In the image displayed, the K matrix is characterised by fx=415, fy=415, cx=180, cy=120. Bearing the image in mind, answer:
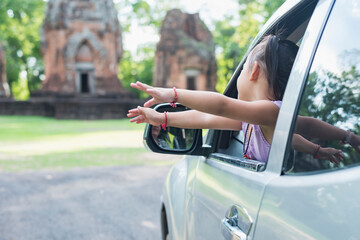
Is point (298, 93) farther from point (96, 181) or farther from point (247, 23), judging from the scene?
point (247, 23)

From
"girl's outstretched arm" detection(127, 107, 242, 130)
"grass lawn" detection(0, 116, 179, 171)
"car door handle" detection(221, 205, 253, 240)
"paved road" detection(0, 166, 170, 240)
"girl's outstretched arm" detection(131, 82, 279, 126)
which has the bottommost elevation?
"grass lawn" detection(0, 116, 179, 171)

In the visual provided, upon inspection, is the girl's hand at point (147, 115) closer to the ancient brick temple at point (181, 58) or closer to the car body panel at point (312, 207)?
the car body panel at point (312, 207)

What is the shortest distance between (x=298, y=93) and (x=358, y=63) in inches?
8.7

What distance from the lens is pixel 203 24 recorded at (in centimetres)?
3709

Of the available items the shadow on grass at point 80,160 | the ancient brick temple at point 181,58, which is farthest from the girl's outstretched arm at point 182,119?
the ancient brick temple at point 181,58

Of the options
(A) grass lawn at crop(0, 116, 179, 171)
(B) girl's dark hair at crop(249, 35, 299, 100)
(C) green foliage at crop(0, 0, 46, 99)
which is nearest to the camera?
(B) girl's dark hair at crop(249, 35, 299, 100)

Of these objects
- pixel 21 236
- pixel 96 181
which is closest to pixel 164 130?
pixel 21 236

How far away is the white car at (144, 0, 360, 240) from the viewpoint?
978mm

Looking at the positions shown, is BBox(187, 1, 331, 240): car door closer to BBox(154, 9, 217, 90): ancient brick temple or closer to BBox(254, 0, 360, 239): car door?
BBox(254, 0, 360, 239): car door

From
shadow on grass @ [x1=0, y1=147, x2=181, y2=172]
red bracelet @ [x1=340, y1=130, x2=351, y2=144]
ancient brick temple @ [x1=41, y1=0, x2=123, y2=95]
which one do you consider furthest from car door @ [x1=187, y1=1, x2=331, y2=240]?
ancient brick temple @ [x1=41, y1=0, x2=123, y2=95]

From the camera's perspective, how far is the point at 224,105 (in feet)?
4.80

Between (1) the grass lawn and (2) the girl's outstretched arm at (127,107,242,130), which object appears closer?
(2) the girl's outstretched arm at (127,107,242,130)

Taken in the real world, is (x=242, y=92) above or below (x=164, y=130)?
above

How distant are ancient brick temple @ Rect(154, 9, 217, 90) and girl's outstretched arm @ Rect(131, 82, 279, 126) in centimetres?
3394
